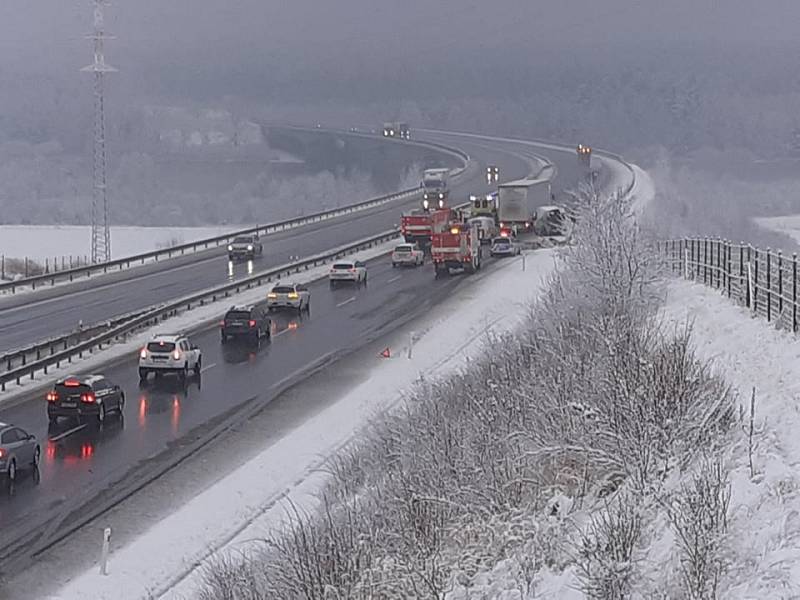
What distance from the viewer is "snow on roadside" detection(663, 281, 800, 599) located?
38.2 feet

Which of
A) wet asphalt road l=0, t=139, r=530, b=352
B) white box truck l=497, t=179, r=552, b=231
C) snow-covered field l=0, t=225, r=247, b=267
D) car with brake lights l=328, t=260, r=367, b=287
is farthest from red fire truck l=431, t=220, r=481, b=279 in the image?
snow-covered field l=0, t=225, r=247, b=267

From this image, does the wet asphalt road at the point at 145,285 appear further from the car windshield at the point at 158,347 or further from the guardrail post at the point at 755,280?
the guardrail post at the point at 755,280

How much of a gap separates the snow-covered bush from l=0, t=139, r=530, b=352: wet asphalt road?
26873mm

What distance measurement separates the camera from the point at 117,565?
21.6 m

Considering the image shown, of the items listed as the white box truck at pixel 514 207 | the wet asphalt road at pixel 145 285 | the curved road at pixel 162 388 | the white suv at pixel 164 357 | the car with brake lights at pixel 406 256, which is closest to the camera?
the curved road at pixel 162 388

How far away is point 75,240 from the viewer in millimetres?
115875

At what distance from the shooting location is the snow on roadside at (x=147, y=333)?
37.7 m

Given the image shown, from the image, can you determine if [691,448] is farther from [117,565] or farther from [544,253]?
[544,253]

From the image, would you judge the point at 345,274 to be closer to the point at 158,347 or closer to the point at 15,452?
the point at 158,347

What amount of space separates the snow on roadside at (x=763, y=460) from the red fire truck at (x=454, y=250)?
42.3 metres

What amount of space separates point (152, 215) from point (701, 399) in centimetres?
15912

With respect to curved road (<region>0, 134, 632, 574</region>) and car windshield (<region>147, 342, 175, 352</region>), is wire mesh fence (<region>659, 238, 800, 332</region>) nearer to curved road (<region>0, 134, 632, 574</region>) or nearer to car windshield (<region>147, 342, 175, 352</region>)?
curved road (<region>0, 134, 632, 574</region>)

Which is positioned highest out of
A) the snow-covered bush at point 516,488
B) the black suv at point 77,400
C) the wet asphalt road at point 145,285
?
the snow-covered bush at point 516,488

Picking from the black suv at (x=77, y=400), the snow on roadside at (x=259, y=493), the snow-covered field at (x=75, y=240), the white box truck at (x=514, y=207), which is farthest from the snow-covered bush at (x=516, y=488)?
the snow-covered field at (x=75, y=240)
